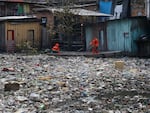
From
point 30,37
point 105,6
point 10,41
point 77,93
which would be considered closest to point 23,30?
point 30,37

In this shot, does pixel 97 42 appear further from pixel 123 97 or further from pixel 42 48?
pixel 123 97

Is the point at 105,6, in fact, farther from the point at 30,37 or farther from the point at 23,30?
the point at 23,30

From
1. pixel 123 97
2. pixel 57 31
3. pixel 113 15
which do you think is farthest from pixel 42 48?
pixel 123 97

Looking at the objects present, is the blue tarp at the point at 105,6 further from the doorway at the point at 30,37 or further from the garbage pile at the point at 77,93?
the garbage pile at the point at 77,93

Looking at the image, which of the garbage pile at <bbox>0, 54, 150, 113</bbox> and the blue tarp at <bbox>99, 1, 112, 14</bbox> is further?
the blue tarp at <bbox>99, 1, 112, 14</bbox>

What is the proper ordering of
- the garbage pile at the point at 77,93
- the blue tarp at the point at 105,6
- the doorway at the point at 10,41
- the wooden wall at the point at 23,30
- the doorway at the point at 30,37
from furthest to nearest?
the blue tarp at the point at 105,6 → the doorway at the point at 30,37 → the wooden wall at the point at 23,30 → the doorway at the point at 10,41 → the garbage pile at the point at 77,93

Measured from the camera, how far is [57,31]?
91.8 ft

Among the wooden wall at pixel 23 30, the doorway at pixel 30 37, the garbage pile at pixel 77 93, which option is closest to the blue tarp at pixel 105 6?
the wooden wall at pixel 23 30

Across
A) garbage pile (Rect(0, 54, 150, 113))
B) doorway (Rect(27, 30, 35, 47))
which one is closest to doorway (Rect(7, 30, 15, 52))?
doorway (Rect(27, 30, 35, 47))

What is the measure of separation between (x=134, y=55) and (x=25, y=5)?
1664 cm

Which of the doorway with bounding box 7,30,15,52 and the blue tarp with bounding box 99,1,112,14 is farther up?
the blue tarp with bounding box 99,1,112,14

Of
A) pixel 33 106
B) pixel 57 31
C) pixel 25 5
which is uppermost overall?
pixel 25 5

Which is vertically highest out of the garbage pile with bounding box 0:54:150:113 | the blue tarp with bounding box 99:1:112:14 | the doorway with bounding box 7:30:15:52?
the blue tarp with bounding box 99:1:112:14

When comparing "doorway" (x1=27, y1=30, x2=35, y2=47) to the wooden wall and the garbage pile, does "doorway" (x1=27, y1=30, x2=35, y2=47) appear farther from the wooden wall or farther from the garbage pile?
the garbage pile
